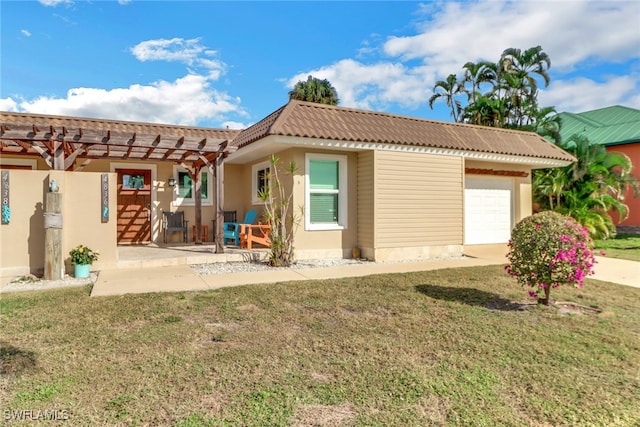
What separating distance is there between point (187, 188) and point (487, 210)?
10427mm

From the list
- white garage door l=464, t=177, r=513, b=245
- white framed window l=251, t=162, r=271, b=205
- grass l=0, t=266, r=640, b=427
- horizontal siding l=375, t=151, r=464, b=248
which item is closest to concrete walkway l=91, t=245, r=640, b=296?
grass l=0, t=266, r=640, b=427

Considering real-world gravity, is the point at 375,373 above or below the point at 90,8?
below

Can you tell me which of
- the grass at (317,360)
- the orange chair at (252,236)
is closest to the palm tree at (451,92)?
the orange chair at (252,236)

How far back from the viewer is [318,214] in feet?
33.7

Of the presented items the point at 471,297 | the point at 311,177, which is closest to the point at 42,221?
the point at 311,177

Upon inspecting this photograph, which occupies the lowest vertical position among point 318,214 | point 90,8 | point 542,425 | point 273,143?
point 542,425

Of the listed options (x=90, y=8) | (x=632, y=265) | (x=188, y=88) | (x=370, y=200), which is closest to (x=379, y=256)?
(x=370, y=200)

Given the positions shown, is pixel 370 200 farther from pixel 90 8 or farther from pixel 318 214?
pixel 90 8

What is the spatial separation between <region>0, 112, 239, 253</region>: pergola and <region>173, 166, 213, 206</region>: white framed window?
868mm

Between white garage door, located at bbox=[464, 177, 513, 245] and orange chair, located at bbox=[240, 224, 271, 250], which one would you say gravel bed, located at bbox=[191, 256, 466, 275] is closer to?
orange chair, located at bbox=[240, 224, 271, 250]

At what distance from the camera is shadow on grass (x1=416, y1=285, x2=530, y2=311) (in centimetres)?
566

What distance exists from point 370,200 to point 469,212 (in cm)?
471

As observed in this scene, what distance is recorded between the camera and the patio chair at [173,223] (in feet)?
40.5

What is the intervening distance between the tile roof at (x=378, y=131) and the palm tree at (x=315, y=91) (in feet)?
48.7
